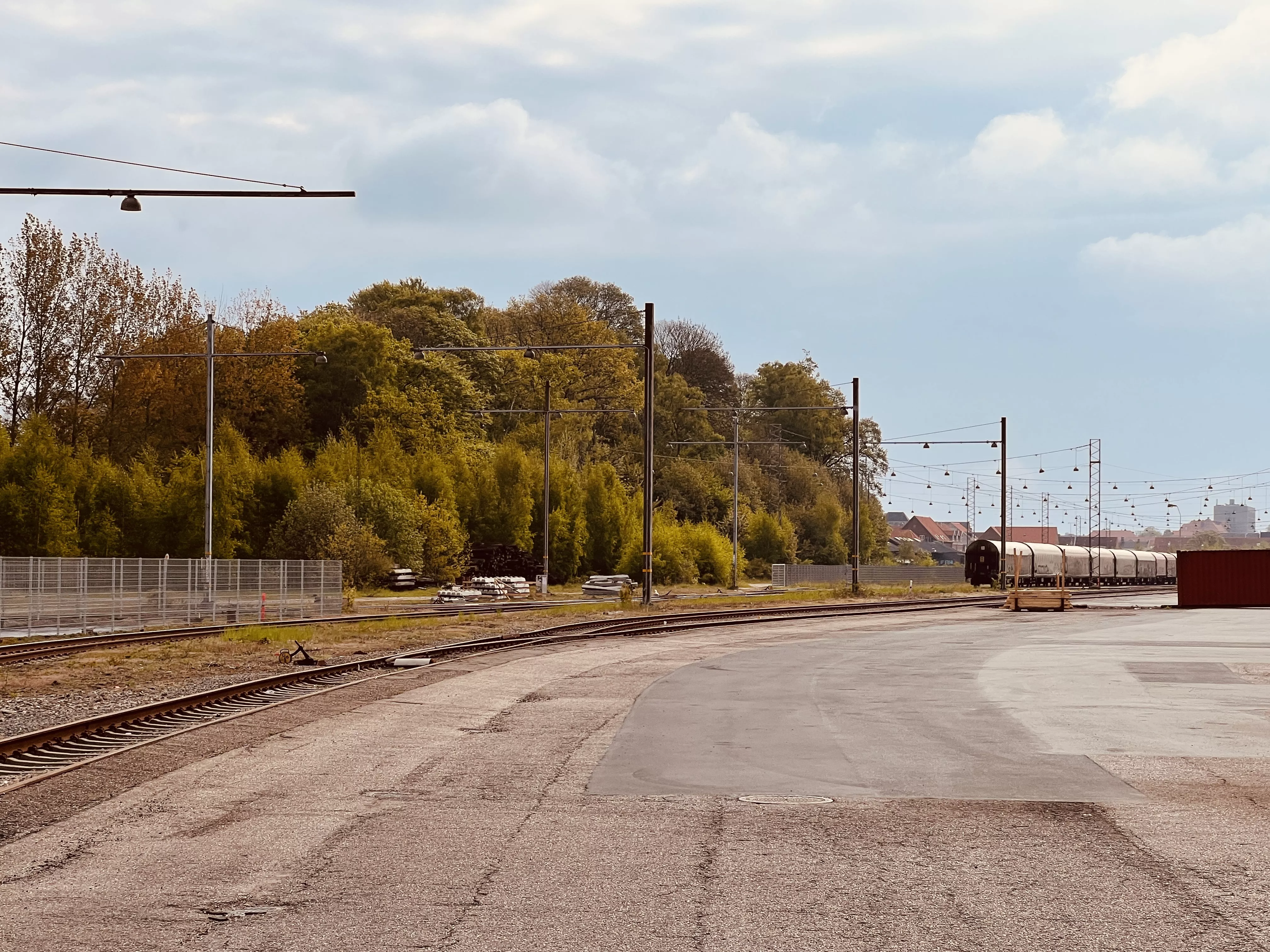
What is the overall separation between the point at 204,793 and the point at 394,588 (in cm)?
5725

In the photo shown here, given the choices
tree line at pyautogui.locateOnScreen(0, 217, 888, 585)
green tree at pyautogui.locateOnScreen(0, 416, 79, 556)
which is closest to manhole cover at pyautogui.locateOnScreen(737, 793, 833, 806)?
tree line at pyautogui.locateOnScreen(0, 217, 888, 585)

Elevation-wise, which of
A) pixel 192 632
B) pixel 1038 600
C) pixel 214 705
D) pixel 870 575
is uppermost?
pixel 214 705

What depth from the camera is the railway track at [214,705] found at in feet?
43.9

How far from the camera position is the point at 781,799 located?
37.4 ft

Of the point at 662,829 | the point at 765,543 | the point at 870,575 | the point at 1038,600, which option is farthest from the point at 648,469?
the point at 765,543

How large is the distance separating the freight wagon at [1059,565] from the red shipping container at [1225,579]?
1594 centimetres

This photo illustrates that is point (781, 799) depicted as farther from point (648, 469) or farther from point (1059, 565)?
point (1059, 565)

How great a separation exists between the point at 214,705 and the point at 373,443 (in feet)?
199

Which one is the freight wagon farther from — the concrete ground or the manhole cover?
the manhole cover

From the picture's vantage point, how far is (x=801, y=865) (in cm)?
885

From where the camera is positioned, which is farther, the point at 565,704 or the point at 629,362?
the point at 629,362

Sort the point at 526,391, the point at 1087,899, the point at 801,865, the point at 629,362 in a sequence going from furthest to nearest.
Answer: the point at 629,362 < the point at 526,391 < the point at 801,865 < the point at 1087,899

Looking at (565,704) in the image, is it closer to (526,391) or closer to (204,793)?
(204,793)

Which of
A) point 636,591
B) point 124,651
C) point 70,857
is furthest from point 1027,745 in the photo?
point 636,591
